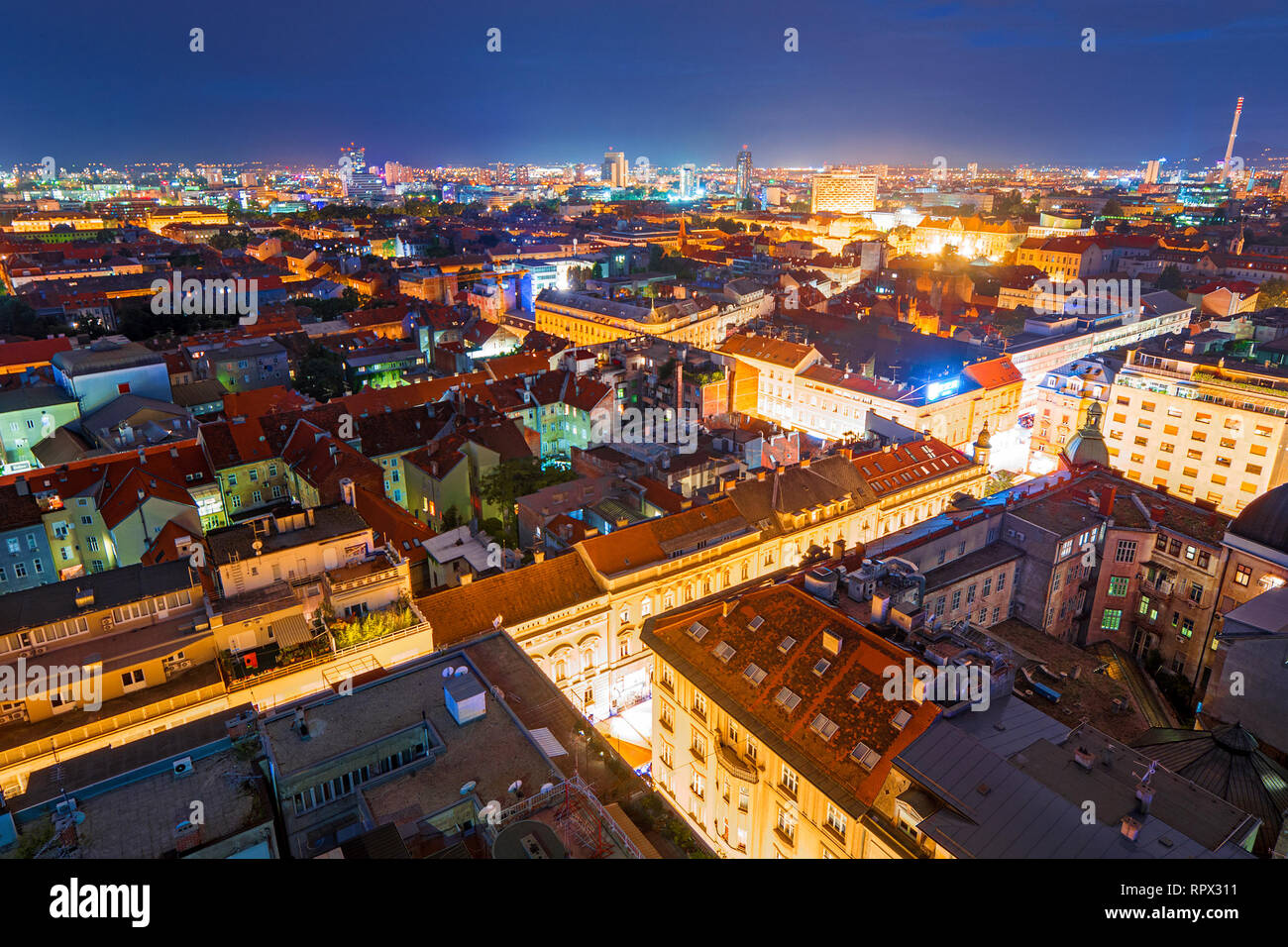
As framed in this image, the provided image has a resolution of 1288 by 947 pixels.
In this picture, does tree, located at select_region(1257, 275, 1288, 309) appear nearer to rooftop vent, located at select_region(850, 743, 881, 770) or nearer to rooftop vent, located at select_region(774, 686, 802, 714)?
rooftop vent, located at select_region(774, 686, 802, 714)

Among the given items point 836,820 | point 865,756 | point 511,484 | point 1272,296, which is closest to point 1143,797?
point 865,756

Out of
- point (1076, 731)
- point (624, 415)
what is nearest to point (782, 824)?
Answer: point (1076, 731)

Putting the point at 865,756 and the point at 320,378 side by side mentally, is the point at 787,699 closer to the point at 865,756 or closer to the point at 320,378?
the point at 865,756

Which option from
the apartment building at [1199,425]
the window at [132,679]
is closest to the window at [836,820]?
the window at [132,679]

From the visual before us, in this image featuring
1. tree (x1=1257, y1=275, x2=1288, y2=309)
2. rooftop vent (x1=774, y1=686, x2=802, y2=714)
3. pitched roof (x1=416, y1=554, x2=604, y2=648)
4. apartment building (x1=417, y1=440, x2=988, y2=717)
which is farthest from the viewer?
tree (x1=1257, y1=275, x2=1288, y2=309)

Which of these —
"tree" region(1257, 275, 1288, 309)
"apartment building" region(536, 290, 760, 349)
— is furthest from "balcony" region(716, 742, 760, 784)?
"tree" region(1257, 275, 1288, 309)

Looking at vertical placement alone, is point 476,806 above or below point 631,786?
above
